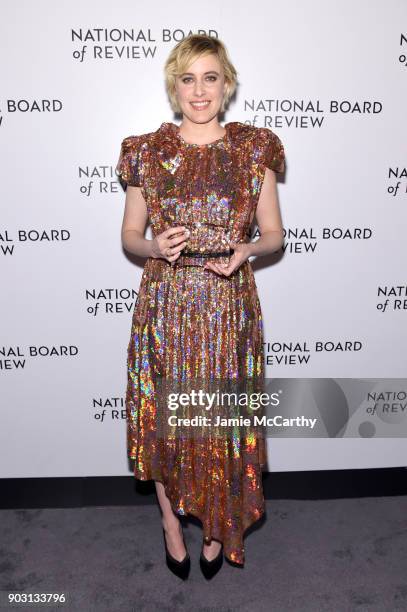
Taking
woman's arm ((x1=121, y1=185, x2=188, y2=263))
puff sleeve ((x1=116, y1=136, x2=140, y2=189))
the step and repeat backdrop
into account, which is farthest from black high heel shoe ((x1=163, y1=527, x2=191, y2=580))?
puff sleeve ((x1=116, y1=136, x2=140, y2=189))

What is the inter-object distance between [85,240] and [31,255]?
247mm

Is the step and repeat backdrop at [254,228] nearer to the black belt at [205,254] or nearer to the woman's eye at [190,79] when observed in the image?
the woman's eye at [190,79]

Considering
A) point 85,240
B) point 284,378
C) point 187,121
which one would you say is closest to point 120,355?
point 85,240

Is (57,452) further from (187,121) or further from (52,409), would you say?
(187,121)

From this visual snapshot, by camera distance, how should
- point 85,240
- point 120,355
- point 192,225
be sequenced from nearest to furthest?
point 192,225 → point 85,240 → point 120,355

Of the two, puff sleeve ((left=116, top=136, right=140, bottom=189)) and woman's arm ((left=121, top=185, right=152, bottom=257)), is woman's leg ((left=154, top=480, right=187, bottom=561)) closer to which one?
woman's arm ((left=121, top=185, right=152, bottom=257))

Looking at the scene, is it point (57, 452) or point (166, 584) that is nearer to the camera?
point (166, 584)

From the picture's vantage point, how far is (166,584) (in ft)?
7.30

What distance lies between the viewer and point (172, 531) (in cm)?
227

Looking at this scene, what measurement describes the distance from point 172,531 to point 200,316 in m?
0.97

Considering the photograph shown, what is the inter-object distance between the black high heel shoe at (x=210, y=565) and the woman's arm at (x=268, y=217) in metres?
1.28

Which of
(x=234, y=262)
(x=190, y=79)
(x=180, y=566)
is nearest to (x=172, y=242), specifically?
(x=234, y=262)

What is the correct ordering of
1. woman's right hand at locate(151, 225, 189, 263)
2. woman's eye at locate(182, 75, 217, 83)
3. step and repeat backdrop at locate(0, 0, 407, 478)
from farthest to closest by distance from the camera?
step and repeat backdrop at locate(0, 0, 407, 478), woman's eye at locate(182, 75, 217, 83), woman's right hand at locate(151, 225, 189, 263)

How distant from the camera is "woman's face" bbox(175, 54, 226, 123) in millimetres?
1757
